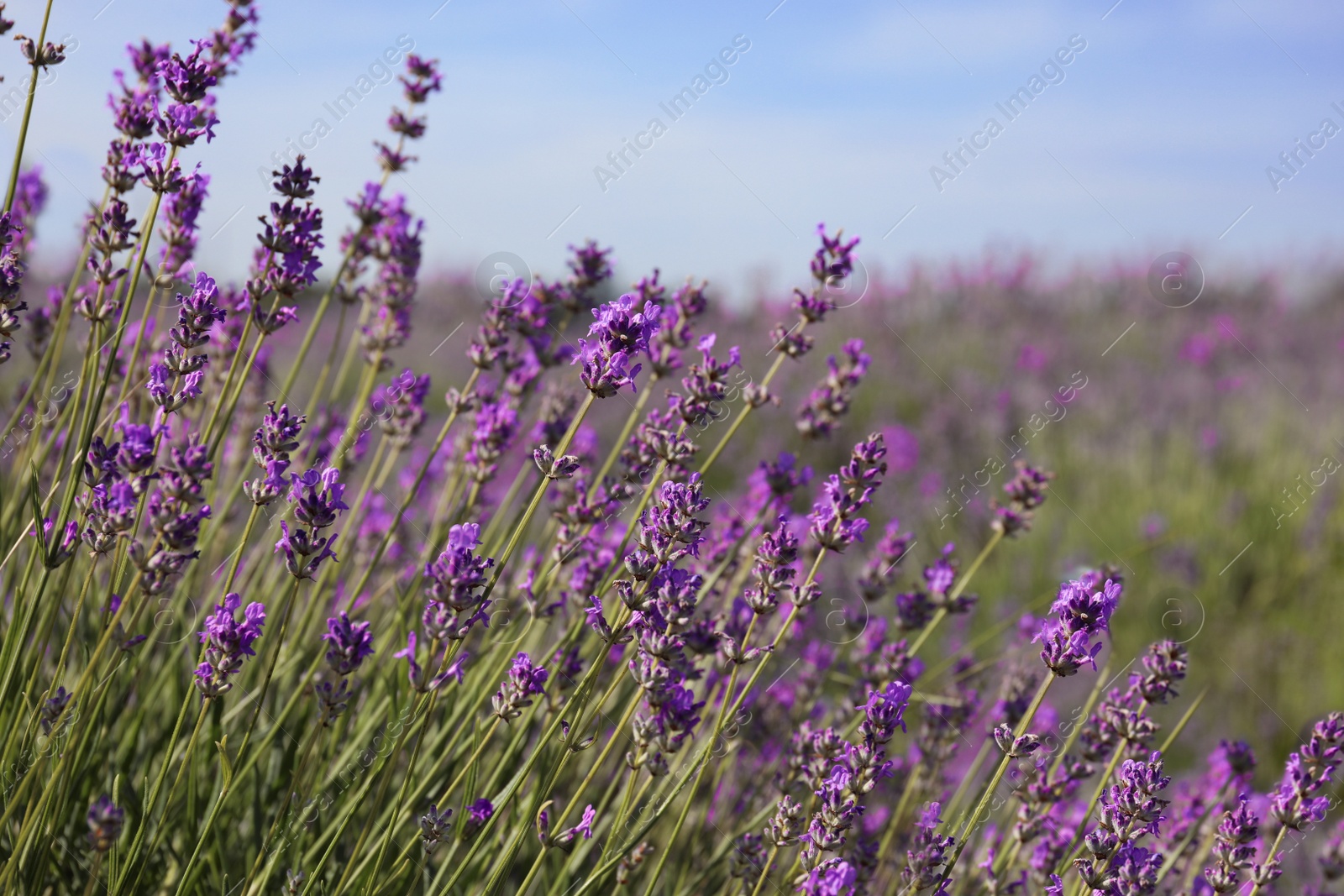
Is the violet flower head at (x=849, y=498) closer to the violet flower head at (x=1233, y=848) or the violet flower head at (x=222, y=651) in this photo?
the violet flower head at (x=1233, y=848)

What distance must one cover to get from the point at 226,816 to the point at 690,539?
1.10 m

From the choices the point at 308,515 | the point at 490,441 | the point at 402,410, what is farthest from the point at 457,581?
the point at 402,410

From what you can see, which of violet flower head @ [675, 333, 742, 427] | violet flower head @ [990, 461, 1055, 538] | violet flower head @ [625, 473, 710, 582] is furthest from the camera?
violet flower head @ [990, 461, 1055, 538]

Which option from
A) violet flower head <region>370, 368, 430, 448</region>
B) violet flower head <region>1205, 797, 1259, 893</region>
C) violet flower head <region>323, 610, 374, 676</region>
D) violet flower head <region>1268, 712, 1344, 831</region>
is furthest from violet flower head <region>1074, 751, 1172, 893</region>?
violet flower head <region>370, 368, 430, 448</region>

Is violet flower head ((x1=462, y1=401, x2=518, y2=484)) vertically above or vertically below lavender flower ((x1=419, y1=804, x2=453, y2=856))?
above

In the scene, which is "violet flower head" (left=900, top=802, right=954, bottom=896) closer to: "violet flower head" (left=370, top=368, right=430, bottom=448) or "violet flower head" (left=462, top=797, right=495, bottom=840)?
"violet flower head" (left=462, top=797, right=495, bottom=840)

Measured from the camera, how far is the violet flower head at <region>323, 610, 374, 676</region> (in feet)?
4.66

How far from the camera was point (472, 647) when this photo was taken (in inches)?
106

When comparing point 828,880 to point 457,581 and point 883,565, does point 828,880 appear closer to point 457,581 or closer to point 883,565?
point 457,581

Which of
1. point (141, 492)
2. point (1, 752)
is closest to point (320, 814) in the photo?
point (1, 752)

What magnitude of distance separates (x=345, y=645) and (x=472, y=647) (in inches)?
50.4

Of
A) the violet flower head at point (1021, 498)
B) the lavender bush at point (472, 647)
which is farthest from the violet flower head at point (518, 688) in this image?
the violet flower head at point (1021, 498)

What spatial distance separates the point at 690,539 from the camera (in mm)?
1391

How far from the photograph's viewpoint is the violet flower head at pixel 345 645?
4.66 ft
